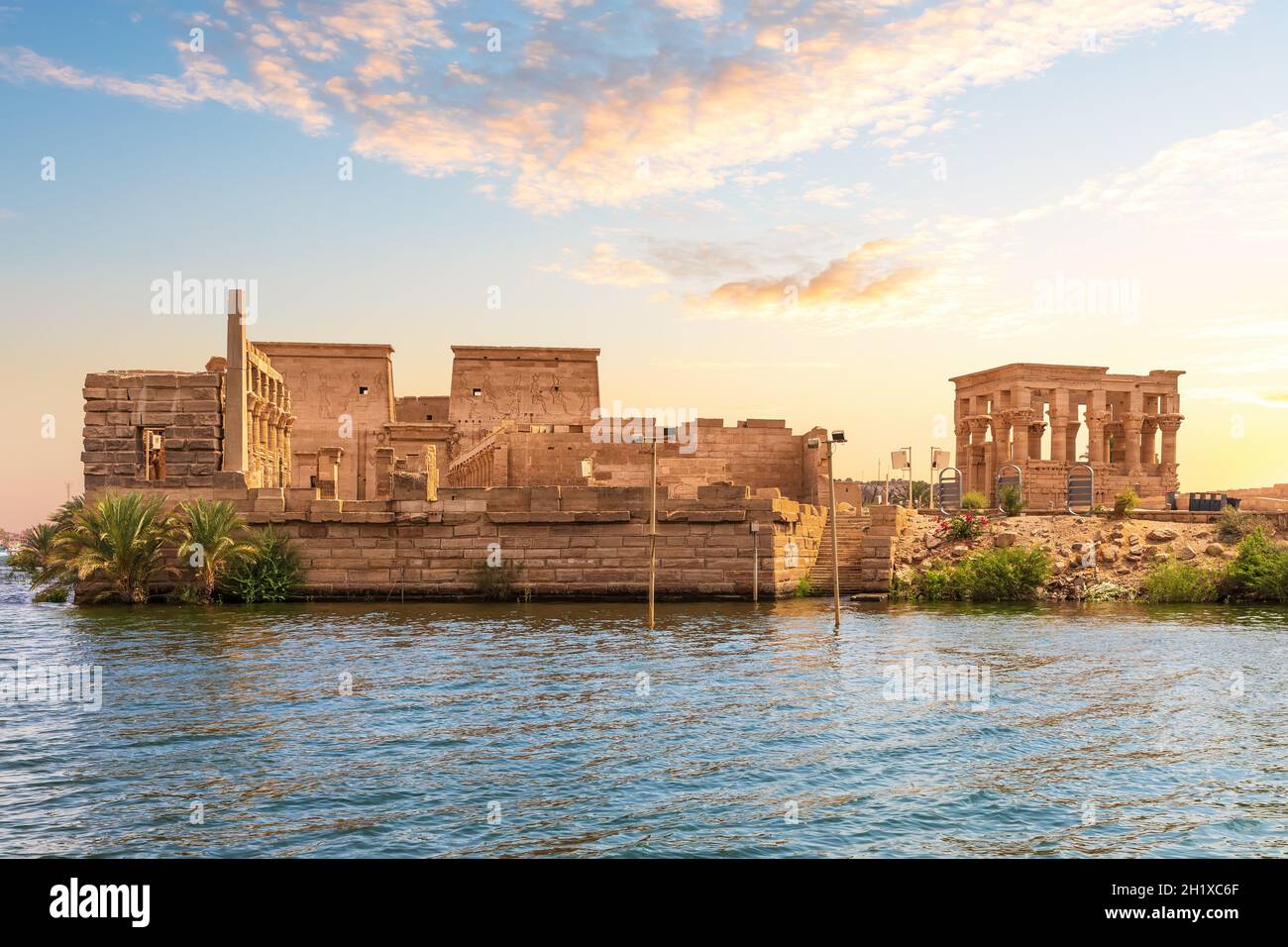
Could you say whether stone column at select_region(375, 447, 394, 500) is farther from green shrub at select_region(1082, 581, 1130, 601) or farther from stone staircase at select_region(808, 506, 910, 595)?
green shrub at select_region(1082, 581, 1130, 601)

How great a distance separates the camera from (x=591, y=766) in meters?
9.70

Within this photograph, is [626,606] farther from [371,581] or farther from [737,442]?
[737,442]

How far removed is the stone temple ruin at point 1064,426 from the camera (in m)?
52.0

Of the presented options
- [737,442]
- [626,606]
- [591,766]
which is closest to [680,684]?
[591,766]

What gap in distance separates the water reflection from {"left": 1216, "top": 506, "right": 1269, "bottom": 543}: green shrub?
1434 cm

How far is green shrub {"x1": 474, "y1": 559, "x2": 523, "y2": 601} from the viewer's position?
25422 millimetres

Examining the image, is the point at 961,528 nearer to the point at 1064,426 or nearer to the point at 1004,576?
the point at 1004,576

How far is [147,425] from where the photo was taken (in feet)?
86.3

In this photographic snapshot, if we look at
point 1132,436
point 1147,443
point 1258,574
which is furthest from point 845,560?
point 1147,443

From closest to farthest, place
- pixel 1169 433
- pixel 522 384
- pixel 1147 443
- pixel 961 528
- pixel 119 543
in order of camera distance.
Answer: pixel 119 543 < pixel 961 528 < pixel 522 384 < pixel 1169 433 < pixel 1147 443

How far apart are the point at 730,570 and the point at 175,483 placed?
13896 mm

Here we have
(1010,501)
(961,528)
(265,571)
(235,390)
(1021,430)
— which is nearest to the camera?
(265,571)

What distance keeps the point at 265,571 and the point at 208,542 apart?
1.58 m

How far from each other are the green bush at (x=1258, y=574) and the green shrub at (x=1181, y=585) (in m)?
0.43
